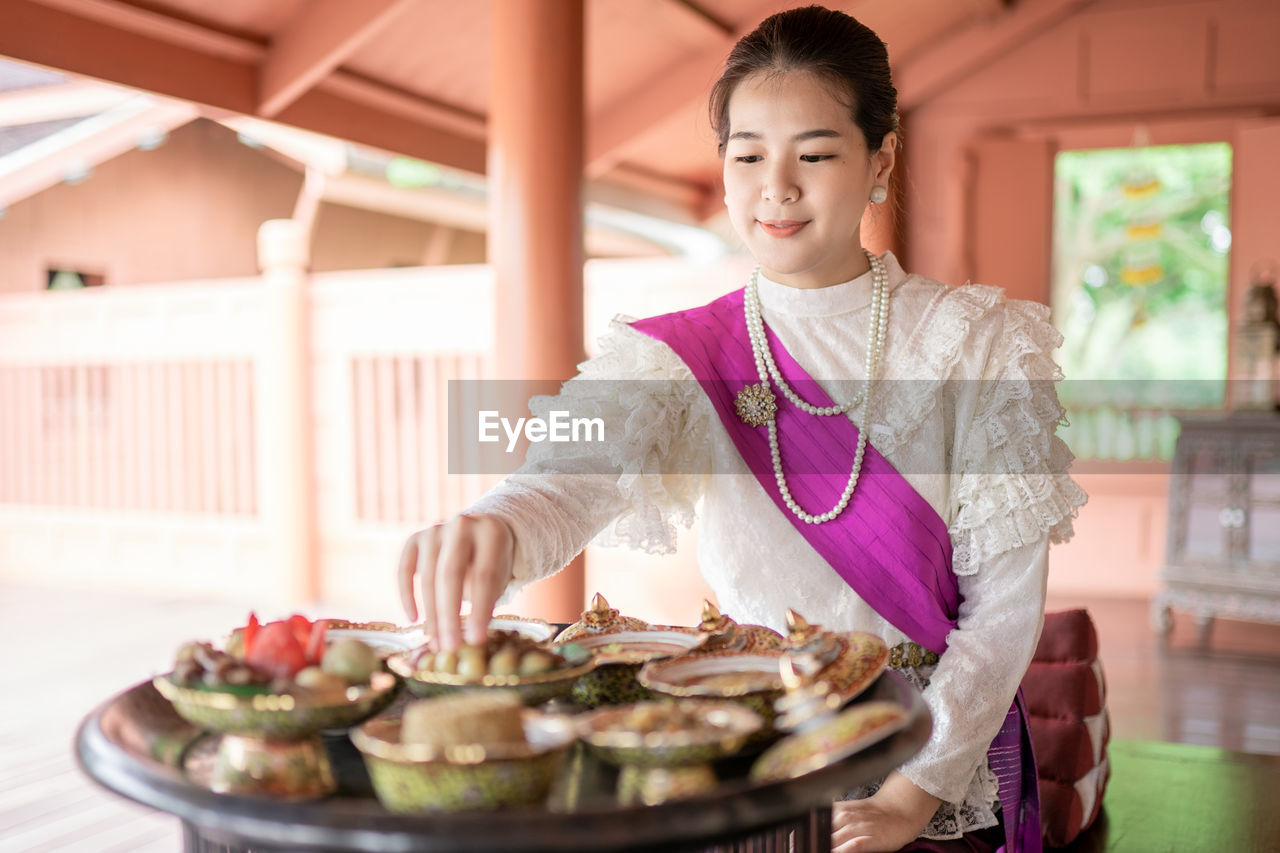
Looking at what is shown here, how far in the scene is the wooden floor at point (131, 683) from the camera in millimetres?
2643

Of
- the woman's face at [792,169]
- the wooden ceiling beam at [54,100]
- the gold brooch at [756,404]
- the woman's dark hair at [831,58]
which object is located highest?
the wooden ceiling beam at [54,100]

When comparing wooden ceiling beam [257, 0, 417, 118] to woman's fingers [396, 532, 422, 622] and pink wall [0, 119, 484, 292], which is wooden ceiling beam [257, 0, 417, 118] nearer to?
woman's fingers [396, 532, 422, 622]

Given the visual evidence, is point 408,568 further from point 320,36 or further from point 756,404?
point 320,36

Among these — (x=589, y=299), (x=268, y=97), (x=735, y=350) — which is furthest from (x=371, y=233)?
(x=735, y=350)

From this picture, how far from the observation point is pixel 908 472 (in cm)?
128

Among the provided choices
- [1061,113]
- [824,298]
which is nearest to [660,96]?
[1061,113]

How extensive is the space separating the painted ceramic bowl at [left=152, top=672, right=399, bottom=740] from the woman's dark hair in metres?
0.83

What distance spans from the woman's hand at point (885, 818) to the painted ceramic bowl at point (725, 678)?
0.29 meters

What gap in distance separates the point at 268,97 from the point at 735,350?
2.57 metres

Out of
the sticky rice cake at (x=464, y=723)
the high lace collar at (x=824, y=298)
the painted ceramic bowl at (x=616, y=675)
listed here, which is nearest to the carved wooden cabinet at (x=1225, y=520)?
the high lace collar at (x=824, y=298)

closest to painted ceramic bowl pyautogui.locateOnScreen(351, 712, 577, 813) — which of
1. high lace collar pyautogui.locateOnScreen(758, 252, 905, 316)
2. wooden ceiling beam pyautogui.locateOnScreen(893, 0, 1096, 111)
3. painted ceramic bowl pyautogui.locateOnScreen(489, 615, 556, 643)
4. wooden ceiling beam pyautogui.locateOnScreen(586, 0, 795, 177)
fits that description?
painted ceramic bowl pyautogui.locateOnScreen(489, 615, 556, 643)

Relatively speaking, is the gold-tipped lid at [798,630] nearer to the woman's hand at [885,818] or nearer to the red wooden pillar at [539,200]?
the woman's hand at [885,818]

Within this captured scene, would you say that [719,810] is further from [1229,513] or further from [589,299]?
[1229,513]

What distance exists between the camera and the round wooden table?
1.95 ft
